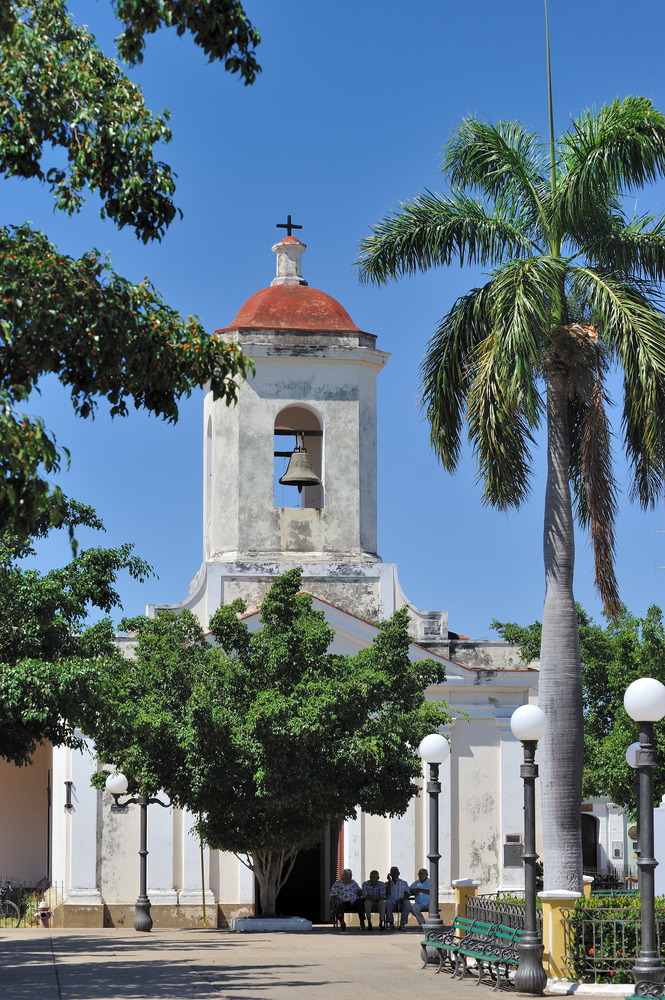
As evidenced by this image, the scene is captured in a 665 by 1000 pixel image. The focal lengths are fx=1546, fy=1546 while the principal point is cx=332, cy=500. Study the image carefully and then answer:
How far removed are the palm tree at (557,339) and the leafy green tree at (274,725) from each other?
5.50m

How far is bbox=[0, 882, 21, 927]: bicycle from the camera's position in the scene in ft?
104

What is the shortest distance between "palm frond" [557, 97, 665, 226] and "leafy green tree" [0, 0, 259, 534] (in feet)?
23.9

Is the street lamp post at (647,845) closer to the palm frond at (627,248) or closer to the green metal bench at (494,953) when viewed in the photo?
the green metal bench at (494,953)

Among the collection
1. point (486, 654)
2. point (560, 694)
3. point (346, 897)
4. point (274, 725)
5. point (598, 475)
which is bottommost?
point (346, 897)

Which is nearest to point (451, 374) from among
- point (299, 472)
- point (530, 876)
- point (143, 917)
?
point (530, 876)

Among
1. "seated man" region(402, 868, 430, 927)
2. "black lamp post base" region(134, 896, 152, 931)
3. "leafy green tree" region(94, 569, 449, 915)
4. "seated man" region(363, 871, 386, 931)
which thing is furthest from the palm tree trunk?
"black lamp post base" region(134, 896, 152, 931)

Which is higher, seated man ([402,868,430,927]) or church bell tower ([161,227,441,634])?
church bell tower ([161,227,441,634])

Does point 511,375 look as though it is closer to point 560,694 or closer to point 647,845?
point 560,694

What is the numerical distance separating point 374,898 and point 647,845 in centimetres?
1400

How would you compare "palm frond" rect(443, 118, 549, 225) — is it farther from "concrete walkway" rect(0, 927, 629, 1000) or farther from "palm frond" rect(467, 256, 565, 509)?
"concrete walkway" rect(0, 927, 629, 1000)

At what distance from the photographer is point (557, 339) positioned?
1839 cm

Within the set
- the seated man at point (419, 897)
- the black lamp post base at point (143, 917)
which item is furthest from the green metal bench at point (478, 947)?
the black lamp post base at point (143, 917)

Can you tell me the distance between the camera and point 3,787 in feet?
121

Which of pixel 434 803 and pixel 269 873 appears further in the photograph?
pixel 269 873
